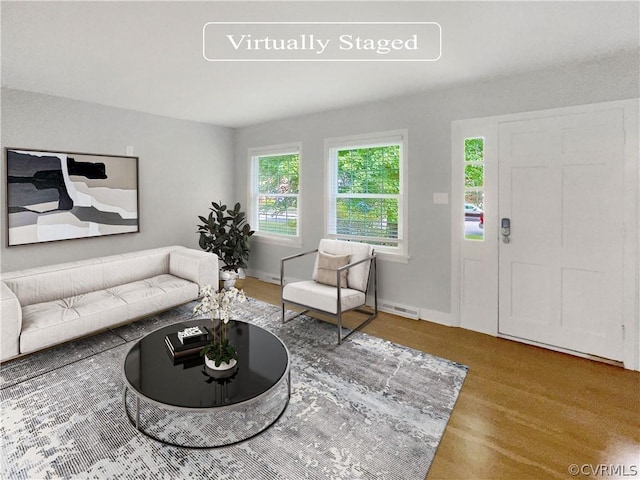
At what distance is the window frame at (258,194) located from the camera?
4.74m

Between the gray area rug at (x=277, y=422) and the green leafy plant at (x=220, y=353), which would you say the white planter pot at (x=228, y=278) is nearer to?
the gray area rug at (x=277, y=422)

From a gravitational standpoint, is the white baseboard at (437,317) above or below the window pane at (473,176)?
below

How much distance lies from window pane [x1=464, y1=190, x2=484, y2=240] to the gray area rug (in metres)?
1.34

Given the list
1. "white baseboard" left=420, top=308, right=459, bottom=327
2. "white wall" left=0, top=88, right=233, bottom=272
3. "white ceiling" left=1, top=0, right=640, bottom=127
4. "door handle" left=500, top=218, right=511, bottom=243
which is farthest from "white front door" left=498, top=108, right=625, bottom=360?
"white wall" left=0, top=88, right=233, bottom=272

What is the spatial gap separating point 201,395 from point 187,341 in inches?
22.4

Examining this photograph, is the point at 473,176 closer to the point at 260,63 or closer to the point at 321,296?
the point at 321,296

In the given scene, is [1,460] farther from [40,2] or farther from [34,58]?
[34,58]

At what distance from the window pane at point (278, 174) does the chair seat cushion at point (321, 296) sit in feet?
6.35

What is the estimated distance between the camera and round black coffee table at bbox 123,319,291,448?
5.69 ft

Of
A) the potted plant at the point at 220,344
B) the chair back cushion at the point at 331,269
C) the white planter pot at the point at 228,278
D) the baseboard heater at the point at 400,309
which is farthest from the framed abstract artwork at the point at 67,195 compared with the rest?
the baseboard heater at the point at 400,309

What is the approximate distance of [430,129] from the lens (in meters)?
3.48

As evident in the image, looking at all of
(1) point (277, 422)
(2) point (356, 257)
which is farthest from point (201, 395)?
(2) point (356, 257)

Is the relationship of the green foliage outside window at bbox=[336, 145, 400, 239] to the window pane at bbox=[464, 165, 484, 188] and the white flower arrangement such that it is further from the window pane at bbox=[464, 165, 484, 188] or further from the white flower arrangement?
the white flower arrangement

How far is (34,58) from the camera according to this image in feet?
8.57
